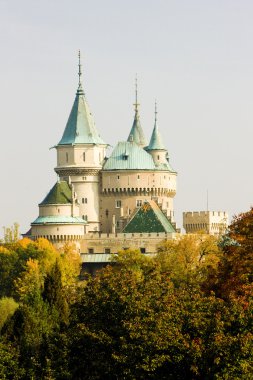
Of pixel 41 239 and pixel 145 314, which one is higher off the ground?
pixel 41 239

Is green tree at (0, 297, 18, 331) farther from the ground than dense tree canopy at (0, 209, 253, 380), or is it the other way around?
green tree at (0, 297, 18, 331)

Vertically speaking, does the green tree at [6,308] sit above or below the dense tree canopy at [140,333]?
above

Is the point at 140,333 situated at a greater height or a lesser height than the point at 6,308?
lesser

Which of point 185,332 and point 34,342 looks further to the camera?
point 34,342

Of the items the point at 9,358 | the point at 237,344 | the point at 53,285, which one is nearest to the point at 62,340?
the point at 9,358

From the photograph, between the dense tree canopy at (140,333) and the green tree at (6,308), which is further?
the green tree at (6,308)

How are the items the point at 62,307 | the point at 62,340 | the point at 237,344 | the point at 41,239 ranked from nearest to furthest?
the point at 237,344 → the point at 62,340 → the point at 62,307 → the point at 41,239

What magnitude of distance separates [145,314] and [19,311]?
14895mm

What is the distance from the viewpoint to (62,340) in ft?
301

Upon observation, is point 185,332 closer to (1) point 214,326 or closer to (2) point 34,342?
(1) point 214,326

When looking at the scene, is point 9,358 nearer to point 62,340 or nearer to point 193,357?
point 62,340

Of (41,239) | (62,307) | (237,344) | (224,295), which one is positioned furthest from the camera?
(41,239)

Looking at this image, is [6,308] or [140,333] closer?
[140,333]

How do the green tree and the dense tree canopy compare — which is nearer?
the dense tree canopy
